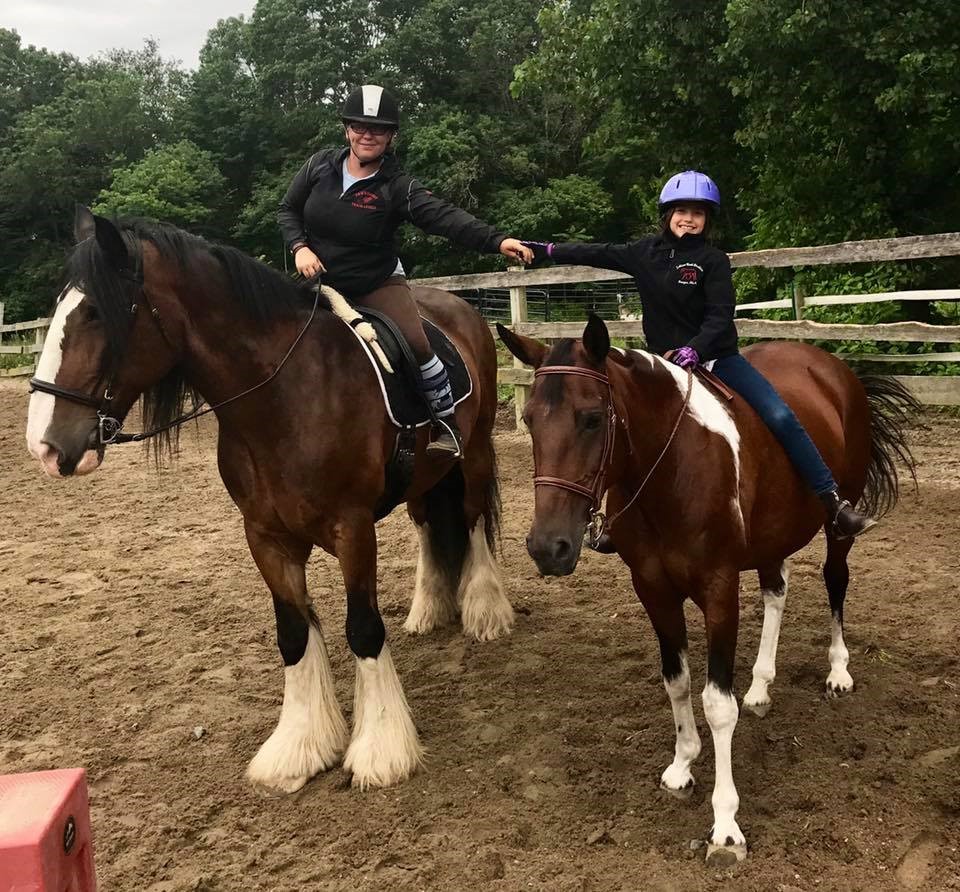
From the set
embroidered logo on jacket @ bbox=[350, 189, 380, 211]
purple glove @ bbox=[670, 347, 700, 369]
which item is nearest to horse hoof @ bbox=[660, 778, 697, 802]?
purple glove @ bbox=[670, 347, 700, 369]

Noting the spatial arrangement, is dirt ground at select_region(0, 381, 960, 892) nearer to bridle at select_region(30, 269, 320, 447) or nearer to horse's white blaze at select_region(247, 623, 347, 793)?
horse's white blaze at select_region(247, 623, 347, 793)

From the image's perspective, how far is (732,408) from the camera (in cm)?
297

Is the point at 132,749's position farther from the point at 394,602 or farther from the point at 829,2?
the point at 829,2

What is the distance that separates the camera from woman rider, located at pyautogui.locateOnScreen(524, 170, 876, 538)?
3010 millimetres

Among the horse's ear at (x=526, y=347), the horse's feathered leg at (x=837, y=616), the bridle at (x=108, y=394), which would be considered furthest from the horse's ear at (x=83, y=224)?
the horse's feathered leg at (x=837, y=616)

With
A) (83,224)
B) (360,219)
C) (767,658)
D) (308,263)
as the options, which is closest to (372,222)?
(360,219)

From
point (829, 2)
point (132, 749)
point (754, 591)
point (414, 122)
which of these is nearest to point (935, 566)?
point (754, 591)

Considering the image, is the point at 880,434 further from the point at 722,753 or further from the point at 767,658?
the point at 722,753

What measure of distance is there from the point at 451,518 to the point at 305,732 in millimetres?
1714

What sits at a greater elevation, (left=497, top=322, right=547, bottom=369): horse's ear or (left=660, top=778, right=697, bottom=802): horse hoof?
(left=497, top=322, right=547, bottom=369): horse's ear

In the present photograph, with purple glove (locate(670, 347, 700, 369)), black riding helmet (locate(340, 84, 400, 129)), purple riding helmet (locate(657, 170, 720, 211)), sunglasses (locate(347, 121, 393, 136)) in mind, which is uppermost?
black riding helmet (locate(340, 84, 400, 129))

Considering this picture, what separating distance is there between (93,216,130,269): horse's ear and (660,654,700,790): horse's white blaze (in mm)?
2540

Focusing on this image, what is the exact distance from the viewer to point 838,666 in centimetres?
360

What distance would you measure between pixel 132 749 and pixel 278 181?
3308 cm
